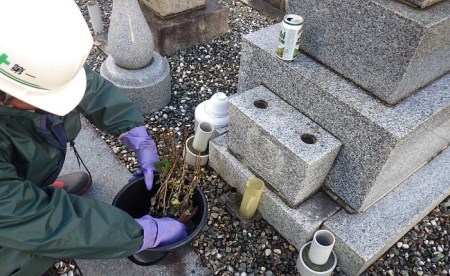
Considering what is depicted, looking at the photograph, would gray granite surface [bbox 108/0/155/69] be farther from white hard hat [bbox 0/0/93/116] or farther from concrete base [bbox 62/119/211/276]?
white hard hat [bbox 0/0/93/116]

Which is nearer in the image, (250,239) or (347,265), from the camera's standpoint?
(347,265)

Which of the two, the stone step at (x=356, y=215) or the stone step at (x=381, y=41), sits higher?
the stone step at (x=381, y=41)

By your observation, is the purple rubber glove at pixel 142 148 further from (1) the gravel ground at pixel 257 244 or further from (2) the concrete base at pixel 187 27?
(2) the concrete base at pixel 187 27

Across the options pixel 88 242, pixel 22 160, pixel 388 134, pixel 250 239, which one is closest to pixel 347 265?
pixel 250 239

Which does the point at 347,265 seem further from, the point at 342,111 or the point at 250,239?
the point at 342,111

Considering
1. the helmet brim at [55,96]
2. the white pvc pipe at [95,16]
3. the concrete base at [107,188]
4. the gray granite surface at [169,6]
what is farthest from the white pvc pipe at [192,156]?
the white pvc pipe at [95,16]

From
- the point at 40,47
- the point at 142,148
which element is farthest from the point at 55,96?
the point at 142,148

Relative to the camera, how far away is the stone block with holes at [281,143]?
7.65 feet

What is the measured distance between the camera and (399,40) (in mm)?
2070

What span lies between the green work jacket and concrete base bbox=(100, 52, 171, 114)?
1.18m

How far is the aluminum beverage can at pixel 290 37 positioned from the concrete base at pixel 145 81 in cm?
127

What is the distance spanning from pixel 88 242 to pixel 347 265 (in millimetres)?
1628

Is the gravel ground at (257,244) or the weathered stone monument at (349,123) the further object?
the gravel ground at (257,244)

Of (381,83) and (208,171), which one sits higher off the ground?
(381,83)
